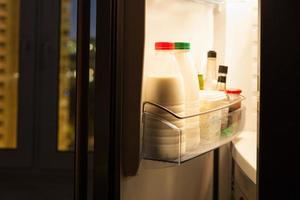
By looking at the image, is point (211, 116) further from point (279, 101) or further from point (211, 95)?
point (279, 101)

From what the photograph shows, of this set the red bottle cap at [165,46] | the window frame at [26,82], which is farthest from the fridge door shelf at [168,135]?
the window frame at [26,82]

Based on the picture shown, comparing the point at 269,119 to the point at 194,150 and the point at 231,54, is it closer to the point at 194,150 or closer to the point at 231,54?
the point at 194,150

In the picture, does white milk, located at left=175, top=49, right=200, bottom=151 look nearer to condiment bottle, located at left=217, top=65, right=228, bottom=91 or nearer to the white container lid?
the white container lid

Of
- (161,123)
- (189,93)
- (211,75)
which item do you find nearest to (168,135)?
(161,123)

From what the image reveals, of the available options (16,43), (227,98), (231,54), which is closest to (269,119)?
(227,98)

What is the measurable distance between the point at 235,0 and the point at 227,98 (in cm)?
45

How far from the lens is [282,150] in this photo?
44 cm

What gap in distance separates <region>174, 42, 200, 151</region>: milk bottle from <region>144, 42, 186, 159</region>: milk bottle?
4 cm

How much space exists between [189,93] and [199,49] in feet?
0.81

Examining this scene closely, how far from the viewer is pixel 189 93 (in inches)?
30.6

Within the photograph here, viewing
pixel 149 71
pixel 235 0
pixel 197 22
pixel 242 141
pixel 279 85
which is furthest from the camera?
pixel 235 0

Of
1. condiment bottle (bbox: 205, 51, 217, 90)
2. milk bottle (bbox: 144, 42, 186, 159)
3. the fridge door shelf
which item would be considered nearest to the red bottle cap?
milk bottle (bbox: 144, 42, 186, 159)

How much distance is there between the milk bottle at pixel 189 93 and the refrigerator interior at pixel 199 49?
2.6 inches

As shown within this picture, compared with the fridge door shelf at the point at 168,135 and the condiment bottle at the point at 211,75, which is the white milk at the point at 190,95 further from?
the condiment bottle at the point at 211,75
